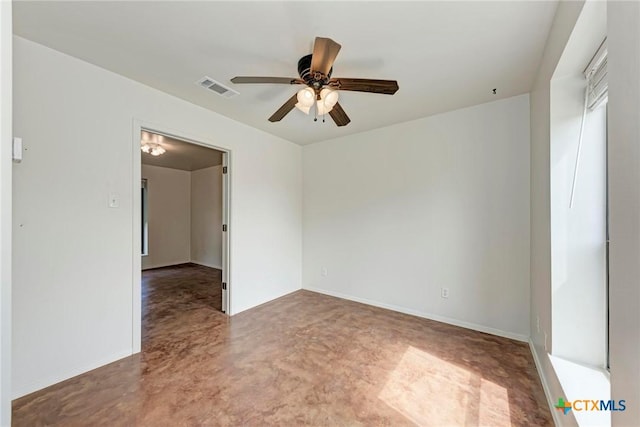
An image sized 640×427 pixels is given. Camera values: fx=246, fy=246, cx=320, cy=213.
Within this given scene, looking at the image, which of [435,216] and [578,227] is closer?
[578,227]

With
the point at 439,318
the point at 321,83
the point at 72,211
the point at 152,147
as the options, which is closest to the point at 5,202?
the point at 72,211

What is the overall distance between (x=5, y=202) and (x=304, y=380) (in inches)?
76.8

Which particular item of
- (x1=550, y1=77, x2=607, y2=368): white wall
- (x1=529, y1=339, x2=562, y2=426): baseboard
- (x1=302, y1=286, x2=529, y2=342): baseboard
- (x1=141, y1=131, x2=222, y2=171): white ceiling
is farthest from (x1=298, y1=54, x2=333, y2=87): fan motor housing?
(x1=302, y1=286, x2=529, y2=342): baseboard

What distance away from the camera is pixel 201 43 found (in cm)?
178

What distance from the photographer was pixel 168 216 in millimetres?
6336

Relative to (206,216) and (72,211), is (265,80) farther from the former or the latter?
(206,216)

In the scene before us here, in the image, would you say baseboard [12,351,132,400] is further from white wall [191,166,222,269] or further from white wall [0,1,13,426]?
white wall [191,166,222,269]

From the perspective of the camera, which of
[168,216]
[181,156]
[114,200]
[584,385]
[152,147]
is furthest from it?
[168,216]

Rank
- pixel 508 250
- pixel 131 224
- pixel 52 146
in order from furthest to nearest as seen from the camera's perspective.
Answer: pixel 508 250, pixel 131 224, pixel 52 146

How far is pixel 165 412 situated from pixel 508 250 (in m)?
3.25

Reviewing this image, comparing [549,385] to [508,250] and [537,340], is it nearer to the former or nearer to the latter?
[537,340]

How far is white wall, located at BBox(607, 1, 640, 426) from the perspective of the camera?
76 centimetres

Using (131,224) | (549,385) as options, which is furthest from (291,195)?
(549,385)

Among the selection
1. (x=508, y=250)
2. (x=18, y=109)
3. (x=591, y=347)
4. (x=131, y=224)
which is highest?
(x=18, y=109)
